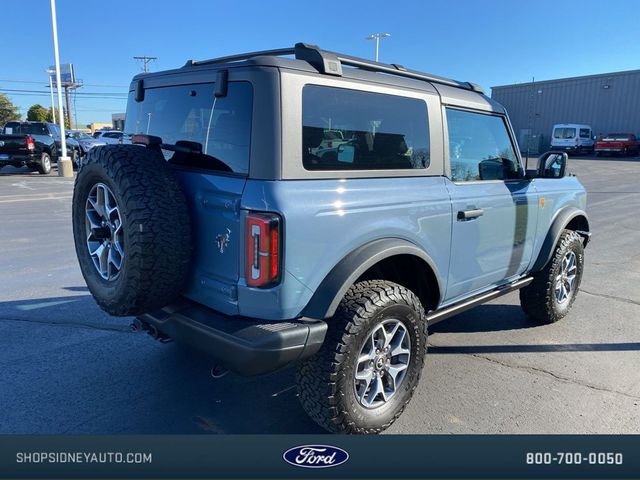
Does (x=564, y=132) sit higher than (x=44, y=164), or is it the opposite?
(x=564, y=132)

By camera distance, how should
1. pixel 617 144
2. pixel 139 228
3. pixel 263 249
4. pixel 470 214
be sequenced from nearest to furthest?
pixel 263 249
pixel 139 228
pixel 470 214
pixel 617 144

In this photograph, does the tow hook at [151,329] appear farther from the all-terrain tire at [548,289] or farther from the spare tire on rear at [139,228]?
the all-terrain tire at [548,289]

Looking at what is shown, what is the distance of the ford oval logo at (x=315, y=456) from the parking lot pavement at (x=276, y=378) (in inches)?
9.0

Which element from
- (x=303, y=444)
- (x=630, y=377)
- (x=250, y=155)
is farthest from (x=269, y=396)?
(x=630, y=377)

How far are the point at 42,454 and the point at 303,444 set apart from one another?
1364 millimetres

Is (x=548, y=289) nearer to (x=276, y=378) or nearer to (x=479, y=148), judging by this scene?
(x=479, y=148)

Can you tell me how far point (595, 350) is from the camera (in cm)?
407

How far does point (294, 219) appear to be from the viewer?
2379 millimetres

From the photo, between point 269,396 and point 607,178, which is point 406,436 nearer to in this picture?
point 269,396

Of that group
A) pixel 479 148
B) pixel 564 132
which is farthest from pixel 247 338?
pixel 564 132

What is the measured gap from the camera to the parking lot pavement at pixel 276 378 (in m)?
3.00

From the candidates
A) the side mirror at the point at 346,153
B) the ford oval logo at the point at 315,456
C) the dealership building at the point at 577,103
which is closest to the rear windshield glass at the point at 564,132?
the dealership building at the point at 577,103

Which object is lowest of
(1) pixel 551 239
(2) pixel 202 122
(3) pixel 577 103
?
(1) pixel 551 239

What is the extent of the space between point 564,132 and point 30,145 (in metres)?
32.5
